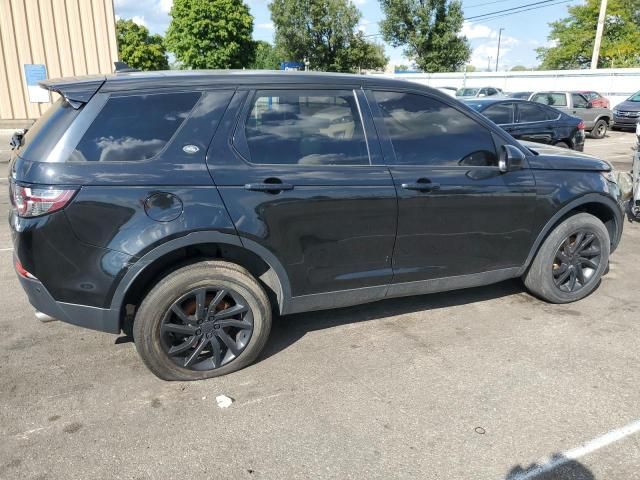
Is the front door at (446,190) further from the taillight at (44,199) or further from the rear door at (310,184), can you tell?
the taillight at (44,199)

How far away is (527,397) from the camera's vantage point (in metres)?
3.05

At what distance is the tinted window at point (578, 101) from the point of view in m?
18.5

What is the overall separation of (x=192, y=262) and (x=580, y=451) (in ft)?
7.59

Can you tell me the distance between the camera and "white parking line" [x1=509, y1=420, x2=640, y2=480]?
8.08 feet

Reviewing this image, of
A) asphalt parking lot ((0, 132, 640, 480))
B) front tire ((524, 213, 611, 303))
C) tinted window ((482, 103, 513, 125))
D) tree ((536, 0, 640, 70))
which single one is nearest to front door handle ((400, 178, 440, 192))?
asphalt parking lot ((0, 132, 640, 480))

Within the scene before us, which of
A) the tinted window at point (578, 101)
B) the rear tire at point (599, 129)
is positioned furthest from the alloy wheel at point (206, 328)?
the rear tire at point (599, 129)

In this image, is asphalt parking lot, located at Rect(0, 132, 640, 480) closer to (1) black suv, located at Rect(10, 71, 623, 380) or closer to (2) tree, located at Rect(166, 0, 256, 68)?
(1) black suv, located at Rect(10, 71, 623, 380)

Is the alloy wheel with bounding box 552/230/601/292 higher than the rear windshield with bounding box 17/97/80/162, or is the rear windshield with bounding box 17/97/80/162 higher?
the rear windshield with bounding box 17/97/80/162

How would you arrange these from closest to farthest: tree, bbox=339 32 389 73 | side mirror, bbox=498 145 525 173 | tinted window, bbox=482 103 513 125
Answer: side mirror, bbox=498 145 525 173, tinted window, bbox=482 103 513 125, tree, bbox=339 32 389 73

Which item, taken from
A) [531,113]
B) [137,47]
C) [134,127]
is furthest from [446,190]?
[137,47]

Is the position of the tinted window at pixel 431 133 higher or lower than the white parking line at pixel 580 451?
higher

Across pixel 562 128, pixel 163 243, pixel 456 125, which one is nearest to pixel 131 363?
pixel 163 243

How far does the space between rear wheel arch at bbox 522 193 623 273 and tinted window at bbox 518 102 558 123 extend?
626cm

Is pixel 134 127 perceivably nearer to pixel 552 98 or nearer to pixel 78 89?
pixel 78 89
